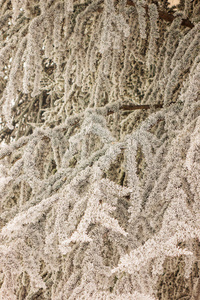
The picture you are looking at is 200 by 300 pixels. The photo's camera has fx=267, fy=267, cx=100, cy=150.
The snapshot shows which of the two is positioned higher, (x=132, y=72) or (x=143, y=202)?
(x=132, y=72)

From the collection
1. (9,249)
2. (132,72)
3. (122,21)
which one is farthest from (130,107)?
(9,249)

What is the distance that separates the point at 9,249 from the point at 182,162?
1.56 feet

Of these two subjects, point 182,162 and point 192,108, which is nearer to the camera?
point 182,162

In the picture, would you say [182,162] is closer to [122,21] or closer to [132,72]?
[122,21]

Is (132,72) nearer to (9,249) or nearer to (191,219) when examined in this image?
(191,219)

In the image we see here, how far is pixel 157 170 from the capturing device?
790 mm

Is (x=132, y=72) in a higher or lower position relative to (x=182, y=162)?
higher

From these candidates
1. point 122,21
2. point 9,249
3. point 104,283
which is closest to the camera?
point 9,249

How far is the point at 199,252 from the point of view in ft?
3.25

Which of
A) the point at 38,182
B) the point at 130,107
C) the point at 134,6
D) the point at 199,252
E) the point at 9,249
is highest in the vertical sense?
the point at 134,6

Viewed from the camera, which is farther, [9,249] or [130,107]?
[130,107]

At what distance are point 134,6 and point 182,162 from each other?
26.5 inches

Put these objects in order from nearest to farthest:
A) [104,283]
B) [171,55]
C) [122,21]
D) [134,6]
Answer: [104,283] → [122,21] → [134,6] → [171,55]

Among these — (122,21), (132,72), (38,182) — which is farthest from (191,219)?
(132,72)
